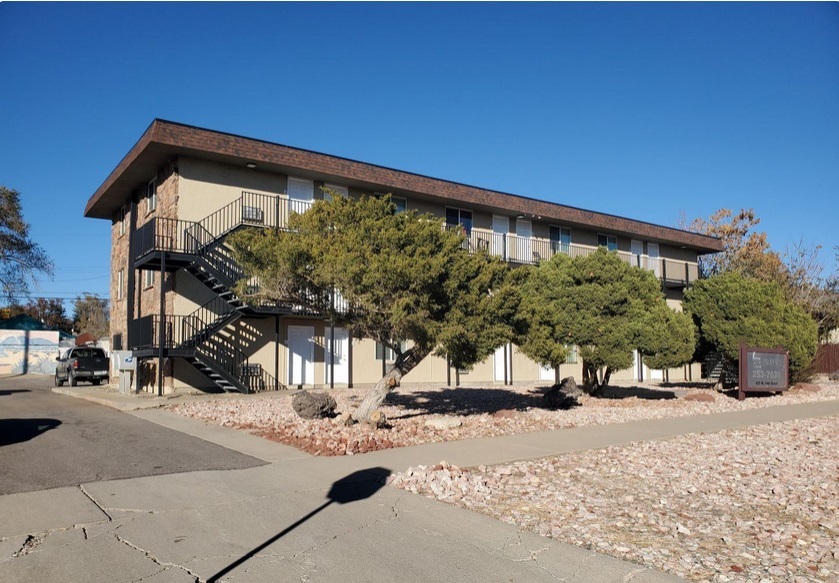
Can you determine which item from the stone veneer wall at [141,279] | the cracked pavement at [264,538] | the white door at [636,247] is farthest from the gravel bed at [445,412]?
the white door at [636,247]

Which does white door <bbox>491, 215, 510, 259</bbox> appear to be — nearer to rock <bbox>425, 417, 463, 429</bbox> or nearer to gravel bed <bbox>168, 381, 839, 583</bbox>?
gravel bed <bbox>168, 381, 839, 583</bbox>

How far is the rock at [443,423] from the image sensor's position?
12.7 meters

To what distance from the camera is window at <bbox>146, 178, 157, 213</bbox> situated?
21888 millimetres

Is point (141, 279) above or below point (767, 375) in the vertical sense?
above

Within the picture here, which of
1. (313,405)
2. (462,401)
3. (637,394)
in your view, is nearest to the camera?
(313,405)

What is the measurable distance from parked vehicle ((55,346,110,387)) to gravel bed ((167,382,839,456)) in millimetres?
11482

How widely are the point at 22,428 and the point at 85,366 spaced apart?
15554 millimetres

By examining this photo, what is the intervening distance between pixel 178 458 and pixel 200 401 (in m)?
7.97

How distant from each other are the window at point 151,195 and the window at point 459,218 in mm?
10443

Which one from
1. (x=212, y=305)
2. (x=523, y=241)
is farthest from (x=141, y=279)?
(x=523, y=241)

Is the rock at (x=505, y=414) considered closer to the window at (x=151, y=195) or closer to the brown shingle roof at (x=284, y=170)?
the brown shingle roof at (x=284, y=170)

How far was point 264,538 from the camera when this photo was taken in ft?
19.3

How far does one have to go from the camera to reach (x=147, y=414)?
14.8m

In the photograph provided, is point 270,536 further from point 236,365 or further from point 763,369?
point 763,369
